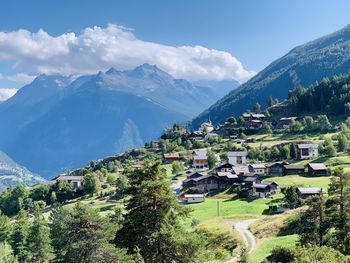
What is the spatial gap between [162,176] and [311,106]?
17910cm

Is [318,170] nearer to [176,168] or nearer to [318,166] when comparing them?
[318,166]

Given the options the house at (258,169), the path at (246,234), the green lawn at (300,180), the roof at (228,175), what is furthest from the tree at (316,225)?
the house at (258,169)

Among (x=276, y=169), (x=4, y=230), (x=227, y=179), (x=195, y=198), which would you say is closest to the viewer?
(x=4, y=230)

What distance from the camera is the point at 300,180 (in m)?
102

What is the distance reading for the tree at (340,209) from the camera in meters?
37.8

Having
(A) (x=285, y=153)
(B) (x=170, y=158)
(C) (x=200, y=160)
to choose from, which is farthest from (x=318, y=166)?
(B) (x=170, y=158)

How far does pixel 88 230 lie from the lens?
37.4 m

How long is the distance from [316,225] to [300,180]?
63476mm

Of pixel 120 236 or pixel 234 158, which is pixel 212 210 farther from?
pixel 120 236

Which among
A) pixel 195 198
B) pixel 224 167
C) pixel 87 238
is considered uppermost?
pixel 224 167

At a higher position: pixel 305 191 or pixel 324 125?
pixel 324 125

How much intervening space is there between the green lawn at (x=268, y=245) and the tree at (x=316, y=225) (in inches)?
378

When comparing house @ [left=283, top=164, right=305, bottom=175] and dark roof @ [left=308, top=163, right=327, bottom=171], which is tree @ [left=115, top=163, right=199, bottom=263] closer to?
dark roof @ [left=308, top=163, right=327, bottom=171]

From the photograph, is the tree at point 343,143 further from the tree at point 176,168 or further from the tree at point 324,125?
the tree at point 176,168
